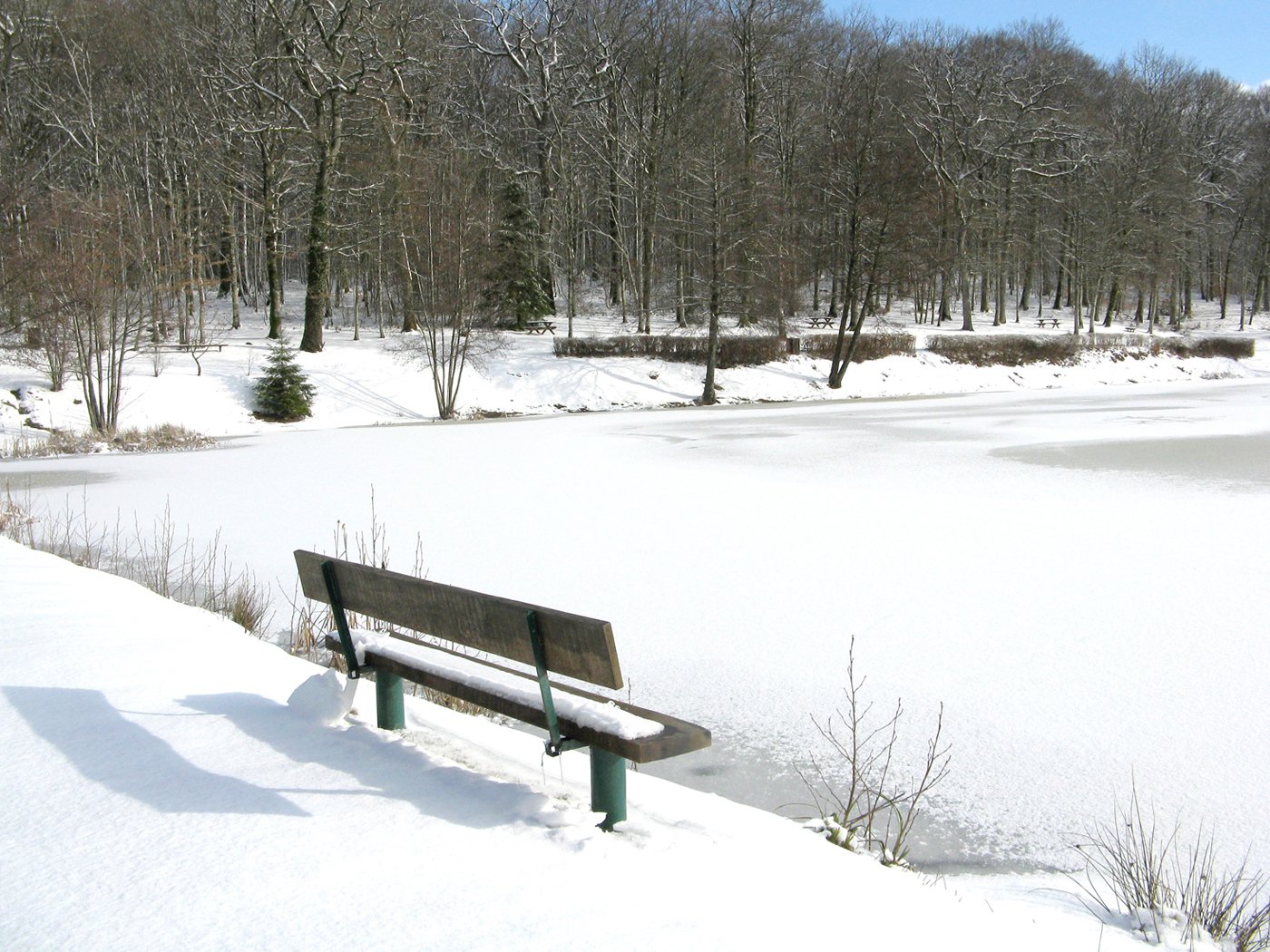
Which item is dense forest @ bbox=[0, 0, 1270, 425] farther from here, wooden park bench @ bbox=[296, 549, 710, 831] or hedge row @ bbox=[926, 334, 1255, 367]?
wooden park bench @ bbox=[296, 549, 710, 831]

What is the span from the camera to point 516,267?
38375mm

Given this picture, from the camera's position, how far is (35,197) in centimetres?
2989

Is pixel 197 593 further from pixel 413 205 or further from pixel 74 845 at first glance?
pixel 413 205

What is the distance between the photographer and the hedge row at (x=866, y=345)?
39219 mm

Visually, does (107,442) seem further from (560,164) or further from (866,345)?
(866,345)

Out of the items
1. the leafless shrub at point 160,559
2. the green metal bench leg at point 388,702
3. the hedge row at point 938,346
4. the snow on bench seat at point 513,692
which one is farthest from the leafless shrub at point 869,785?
the hedge row at point 938,346

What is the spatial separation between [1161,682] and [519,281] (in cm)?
3443

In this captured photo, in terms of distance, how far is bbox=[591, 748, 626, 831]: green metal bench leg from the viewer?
11.3 ft

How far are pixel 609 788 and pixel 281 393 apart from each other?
25262 mm

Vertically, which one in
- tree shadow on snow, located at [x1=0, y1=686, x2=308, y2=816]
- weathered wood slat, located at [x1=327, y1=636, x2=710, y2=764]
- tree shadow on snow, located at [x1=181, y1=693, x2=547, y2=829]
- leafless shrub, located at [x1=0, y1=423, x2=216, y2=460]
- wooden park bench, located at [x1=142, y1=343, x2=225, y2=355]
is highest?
wooden park bench, located at [x1=142, y1=343, x2=225, y2=355]

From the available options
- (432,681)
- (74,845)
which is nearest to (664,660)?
(432,681)

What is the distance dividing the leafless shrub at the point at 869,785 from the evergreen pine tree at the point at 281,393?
2361 centimetres

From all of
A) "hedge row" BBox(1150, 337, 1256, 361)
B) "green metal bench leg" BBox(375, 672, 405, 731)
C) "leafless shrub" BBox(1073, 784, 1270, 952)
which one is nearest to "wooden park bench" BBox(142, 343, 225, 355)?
"green metal bench leg" BBox(375, 672, 405, 731)

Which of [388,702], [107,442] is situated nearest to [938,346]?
[107,442]
